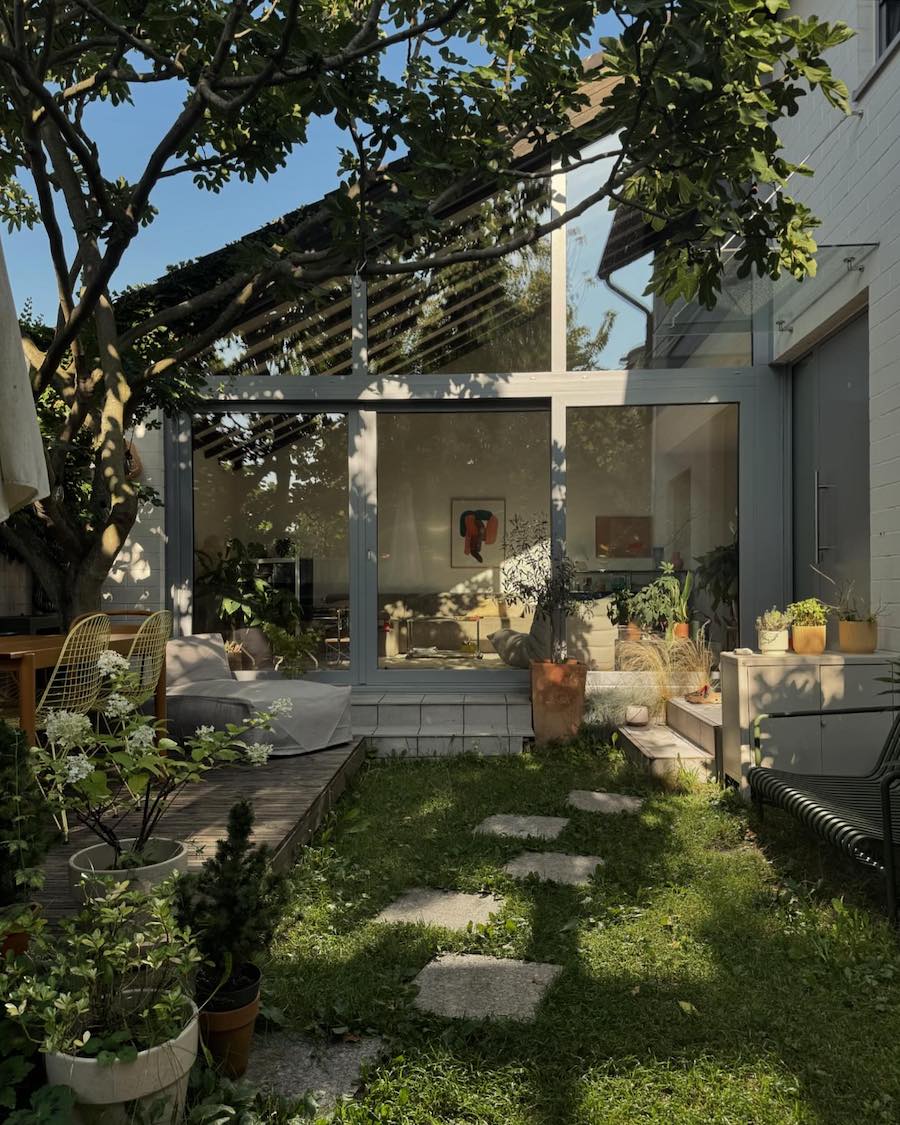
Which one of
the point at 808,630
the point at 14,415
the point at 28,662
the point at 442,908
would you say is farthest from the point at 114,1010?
the point at 808,630

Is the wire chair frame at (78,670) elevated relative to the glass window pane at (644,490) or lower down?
A: lower down

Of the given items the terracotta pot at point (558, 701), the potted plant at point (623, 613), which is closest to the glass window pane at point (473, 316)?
the potted plant at point (623, 613)

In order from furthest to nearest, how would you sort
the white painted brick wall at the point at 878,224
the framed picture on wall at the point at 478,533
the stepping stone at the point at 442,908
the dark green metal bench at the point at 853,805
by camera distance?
the framed picture on wall at the point at 478,533
the white painted brick wall at the point at 878,224
the stepping stone at the point at 442,908
the dark green metal bench at the point at 853,805

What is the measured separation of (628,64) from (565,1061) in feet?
10.6

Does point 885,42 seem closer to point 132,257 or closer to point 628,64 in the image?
point 628,64

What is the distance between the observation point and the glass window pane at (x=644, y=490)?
7.02 metres

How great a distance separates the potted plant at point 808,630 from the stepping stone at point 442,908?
7.81ft

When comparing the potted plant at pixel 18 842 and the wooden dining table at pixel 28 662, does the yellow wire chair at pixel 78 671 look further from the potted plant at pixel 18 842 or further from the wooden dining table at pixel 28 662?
the potted plant at pixel 18 842

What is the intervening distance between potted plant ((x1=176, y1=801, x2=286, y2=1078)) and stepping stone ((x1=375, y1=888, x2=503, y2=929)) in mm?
1115

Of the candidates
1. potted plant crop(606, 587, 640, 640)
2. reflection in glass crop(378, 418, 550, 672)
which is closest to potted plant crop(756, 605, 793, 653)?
potted plant crop(606, 587, 640, 640)

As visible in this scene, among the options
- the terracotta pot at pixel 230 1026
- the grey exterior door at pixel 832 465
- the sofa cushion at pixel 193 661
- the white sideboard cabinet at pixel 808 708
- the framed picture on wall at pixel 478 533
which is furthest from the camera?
the framed picture on wall at pixel 478 533

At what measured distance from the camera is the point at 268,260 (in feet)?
13.2

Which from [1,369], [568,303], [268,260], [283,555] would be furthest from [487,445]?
[1,369]

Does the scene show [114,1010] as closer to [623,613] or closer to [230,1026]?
[230,1026]
